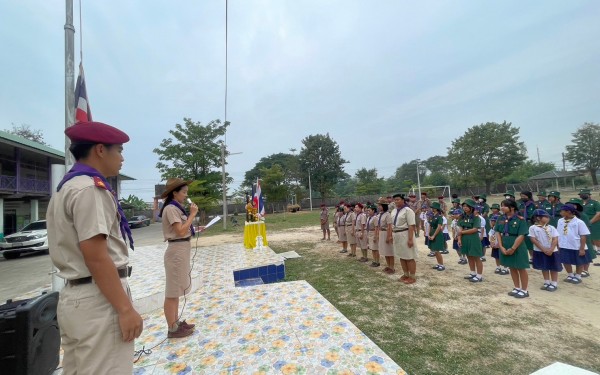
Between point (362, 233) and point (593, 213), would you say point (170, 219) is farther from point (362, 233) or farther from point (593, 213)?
point (593, 213)

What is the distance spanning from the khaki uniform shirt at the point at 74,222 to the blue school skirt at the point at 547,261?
671 cm

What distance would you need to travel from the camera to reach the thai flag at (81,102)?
387cm

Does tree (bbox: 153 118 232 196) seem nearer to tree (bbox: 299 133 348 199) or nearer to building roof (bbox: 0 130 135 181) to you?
building roof (bbox: 0 130 135 181)

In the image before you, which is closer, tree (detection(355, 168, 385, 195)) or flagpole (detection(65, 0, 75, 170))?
flagpole (detection(65, 0, 75, 170))

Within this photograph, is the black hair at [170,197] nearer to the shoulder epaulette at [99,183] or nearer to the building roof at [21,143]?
the shoulder epaulette at [99,183]

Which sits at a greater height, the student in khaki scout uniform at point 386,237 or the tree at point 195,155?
the tree at point 195,155

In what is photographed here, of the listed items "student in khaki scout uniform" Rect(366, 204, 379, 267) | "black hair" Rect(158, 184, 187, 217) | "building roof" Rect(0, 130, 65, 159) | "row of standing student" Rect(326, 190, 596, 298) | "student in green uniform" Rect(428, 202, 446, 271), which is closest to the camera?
"black hair" Rect(158, 184, 187, 217)

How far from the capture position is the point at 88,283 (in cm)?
136

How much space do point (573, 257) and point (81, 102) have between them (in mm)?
9207

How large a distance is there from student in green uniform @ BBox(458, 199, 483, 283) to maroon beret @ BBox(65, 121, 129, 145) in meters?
6.22

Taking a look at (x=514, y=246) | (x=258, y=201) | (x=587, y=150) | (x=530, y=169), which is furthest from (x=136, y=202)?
(x=530, y=169)

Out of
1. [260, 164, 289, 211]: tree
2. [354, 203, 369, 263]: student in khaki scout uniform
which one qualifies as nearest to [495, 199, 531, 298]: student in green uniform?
[354, 203, 369, 263]: student in khaki scout uniform

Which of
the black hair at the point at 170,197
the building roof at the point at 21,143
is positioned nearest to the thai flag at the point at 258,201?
the black hair at the point at 170,197

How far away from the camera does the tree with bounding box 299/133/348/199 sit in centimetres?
4275
